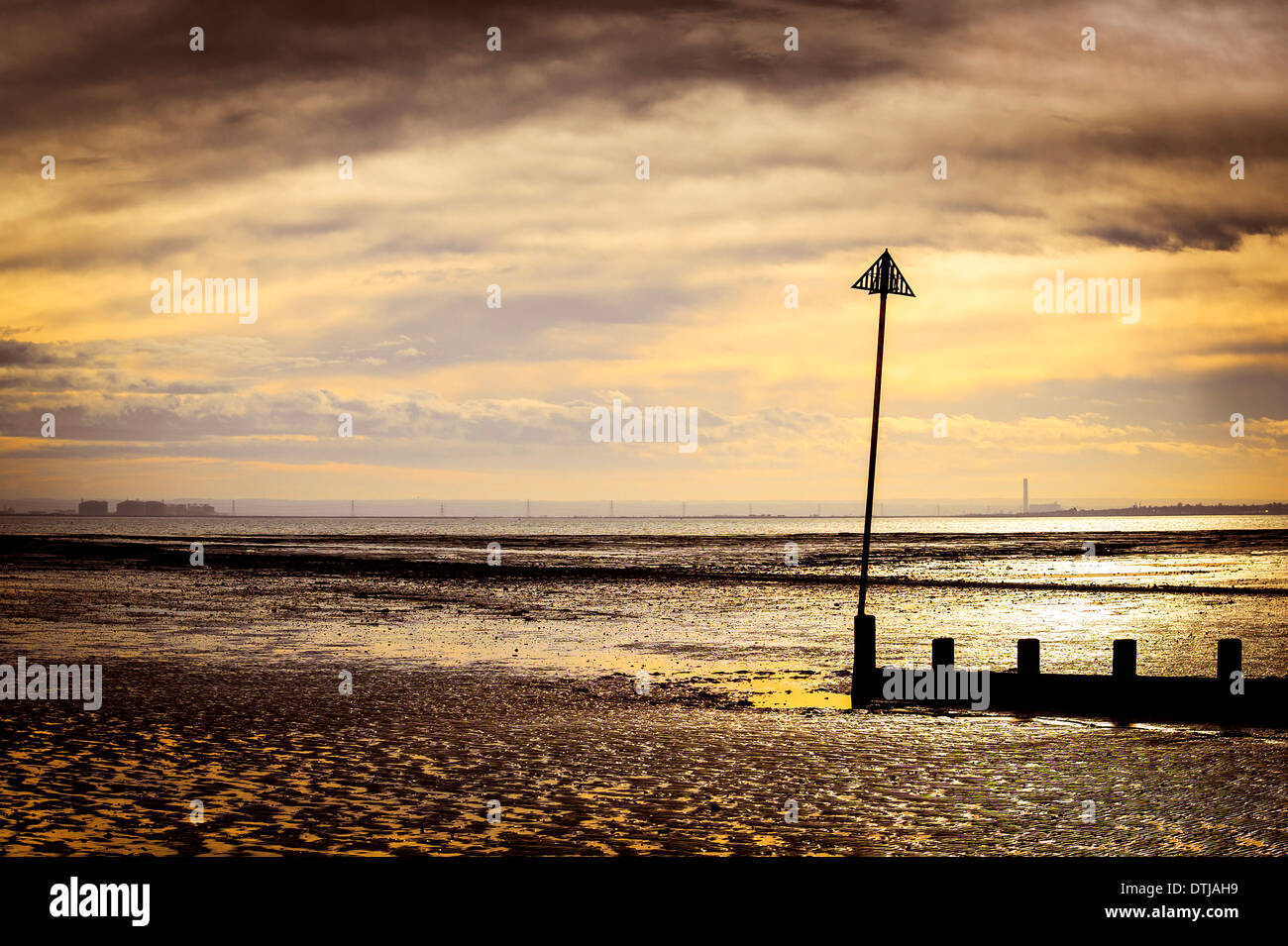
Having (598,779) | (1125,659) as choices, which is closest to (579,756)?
(598,779)

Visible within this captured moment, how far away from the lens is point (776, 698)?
2014 cm

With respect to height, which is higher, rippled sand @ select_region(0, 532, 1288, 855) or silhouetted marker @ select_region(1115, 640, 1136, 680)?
silhouetted marker @ select_region(1115, 640, 1136, 680)

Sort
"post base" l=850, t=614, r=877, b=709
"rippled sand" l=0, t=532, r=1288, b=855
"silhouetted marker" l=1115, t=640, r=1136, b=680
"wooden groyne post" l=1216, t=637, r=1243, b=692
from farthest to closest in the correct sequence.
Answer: "post base" l=850, t=614, r=877, b=709, "silhouetted marker" l=1115, t=640, r=1136, b=680, "wooden groyne post" l=1216, t=637, r=1243, b=692, "rippled sand" l=0, t=532, r=1288, b=855

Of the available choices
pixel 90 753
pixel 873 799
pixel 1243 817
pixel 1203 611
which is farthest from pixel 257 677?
pixel 1203 611

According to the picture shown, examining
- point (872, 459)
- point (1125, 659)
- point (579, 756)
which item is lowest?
point (579, 756)

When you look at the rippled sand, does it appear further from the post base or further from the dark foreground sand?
the post base

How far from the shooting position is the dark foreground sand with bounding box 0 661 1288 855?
10.7 meters

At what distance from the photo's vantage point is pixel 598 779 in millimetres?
13469

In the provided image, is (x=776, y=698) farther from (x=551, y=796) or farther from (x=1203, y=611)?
(x=1203, y=611)

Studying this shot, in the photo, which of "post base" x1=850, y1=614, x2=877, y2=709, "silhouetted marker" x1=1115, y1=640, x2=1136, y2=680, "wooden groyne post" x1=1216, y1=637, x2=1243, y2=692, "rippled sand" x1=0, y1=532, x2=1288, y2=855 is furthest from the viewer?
"post base" x1=850, y1=614, x2=877, y2=709

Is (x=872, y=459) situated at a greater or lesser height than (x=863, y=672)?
greater

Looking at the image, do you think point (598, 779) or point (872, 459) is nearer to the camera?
point (598, 779)

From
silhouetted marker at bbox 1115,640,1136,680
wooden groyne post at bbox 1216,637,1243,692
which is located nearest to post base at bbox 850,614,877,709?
silhouetted marker at bbox 1115,640,1136,680

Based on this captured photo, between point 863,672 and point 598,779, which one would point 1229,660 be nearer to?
point 863,672
